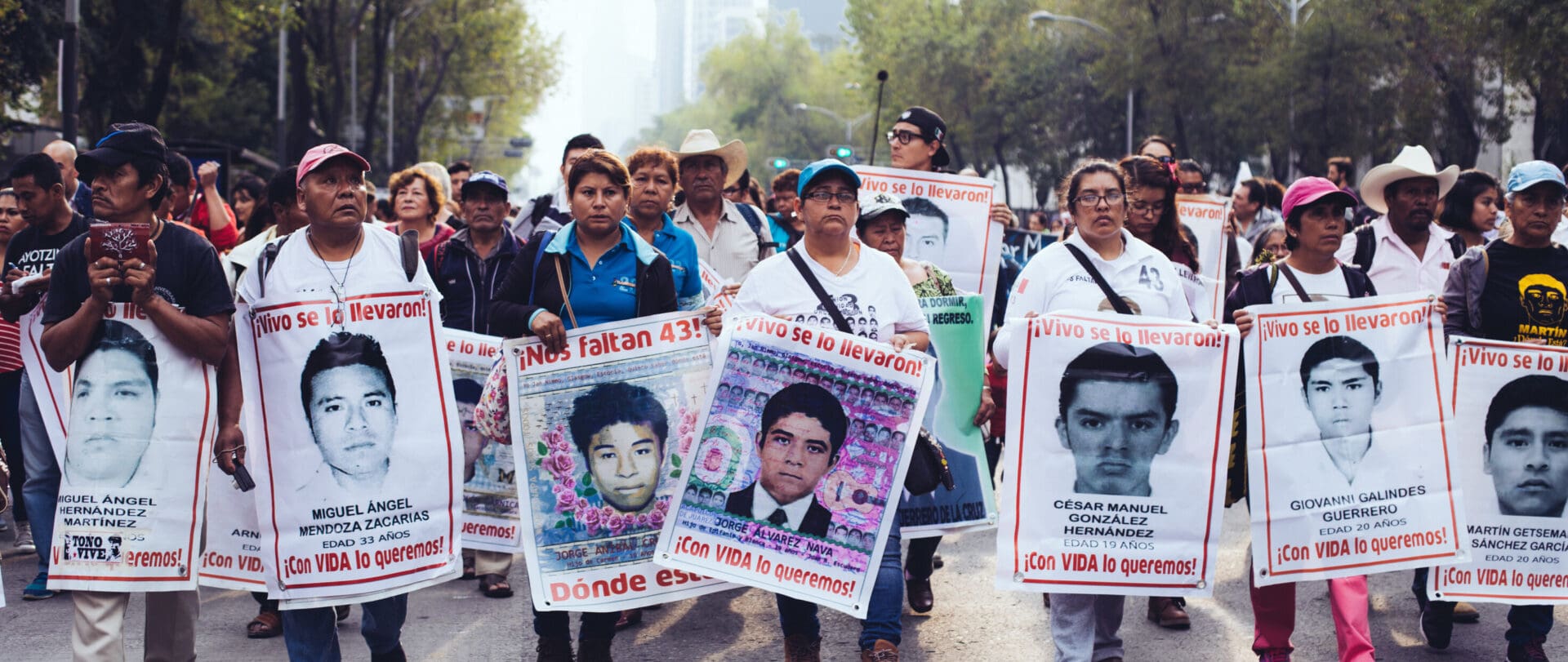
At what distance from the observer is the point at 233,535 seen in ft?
16.5

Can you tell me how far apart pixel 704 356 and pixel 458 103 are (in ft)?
145

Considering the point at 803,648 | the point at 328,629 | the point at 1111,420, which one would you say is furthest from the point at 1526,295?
the point at 328,629

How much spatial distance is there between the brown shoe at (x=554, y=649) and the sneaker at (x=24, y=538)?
437cm

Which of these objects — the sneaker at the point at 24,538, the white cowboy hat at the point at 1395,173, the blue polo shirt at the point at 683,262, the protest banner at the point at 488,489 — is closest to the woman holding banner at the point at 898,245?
the blue polo shirt at the point at 683,262

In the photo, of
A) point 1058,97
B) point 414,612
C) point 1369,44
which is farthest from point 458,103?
point 414,612

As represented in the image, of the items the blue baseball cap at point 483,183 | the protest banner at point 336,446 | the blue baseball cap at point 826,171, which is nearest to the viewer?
the protest banner at point 336,446

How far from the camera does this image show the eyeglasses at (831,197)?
5363 millimetres

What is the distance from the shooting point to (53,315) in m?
4.64

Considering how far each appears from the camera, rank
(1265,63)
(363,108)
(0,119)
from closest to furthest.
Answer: (0,119) → (1265,63) → (363,108)

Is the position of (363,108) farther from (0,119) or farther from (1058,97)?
(0,119)

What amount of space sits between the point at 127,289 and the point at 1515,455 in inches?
187

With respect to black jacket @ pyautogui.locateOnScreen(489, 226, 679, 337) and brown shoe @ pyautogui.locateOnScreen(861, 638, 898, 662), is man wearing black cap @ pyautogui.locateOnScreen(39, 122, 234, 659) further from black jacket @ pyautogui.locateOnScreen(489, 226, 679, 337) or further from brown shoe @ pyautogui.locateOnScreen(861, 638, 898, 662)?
brown shoe @ pyautogui.locateOnScreen(861, 638, 898, 662)

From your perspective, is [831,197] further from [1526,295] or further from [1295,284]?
→ [1526,295]

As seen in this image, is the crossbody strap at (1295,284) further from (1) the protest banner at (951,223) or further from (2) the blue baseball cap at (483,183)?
(2) the blue baseball cap at (483,183)
